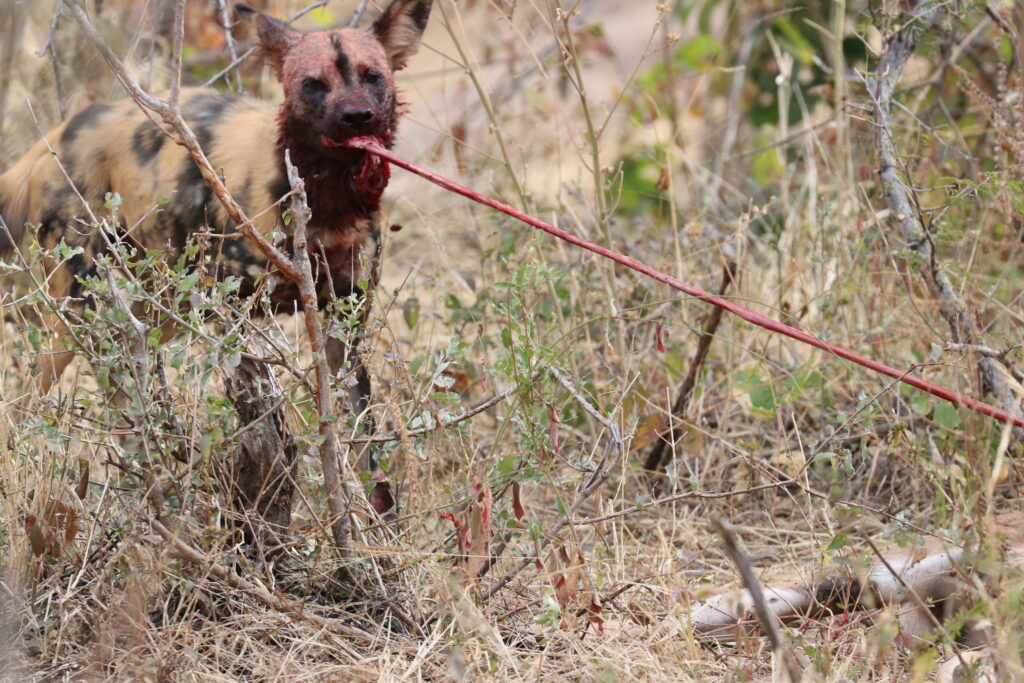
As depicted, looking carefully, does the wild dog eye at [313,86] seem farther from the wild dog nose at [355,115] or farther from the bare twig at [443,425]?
the bare twig at [443,425]

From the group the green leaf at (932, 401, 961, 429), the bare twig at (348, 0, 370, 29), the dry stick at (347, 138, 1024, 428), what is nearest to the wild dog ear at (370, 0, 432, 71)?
the bare twig at (348, 0, 370, 29)

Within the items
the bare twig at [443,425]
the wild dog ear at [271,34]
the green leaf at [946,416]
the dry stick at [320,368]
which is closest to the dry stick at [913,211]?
the green leaf at [946,416]

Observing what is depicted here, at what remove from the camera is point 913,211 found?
10.4 ft

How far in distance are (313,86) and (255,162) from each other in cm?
33

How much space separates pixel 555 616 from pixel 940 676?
0.78 m

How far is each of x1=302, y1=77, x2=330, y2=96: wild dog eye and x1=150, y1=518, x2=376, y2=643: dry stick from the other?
1.46 metres

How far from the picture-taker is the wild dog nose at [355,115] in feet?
10.6

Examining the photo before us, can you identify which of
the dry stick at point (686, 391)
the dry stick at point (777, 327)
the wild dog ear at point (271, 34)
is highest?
the wild dog ear at point (271, 34)

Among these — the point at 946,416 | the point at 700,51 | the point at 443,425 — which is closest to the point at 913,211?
the point at 946,416

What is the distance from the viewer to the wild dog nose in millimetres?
3219

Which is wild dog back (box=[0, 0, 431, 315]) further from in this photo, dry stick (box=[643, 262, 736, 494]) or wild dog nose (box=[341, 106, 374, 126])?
dry stick (box=[643, 262, 736, 494])

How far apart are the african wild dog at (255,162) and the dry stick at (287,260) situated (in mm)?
840

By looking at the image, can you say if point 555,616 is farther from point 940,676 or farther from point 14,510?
point 14,510

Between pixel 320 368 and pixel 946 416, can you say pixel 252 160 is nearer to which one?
pixel 320 368
